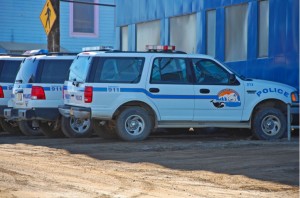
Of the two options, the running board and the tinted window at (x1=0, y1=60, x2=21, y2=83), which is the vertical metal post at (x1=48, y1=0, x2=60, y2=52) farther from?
the running board

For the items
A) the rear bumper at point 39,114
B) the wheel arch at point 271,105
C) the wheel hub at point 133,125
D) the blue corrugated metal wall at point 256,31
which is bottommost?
the wheel hub at point 133,125

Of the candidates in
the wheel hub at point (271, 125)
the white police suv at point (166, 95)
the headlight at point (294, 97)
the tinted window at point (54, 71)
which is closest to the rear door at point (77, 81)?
the white police suv at point (166, 95)

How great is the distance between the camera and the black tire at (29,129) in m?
18.1

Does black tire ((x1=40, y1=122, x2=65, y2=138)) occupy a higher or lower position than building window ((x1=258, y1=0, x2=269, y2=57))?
lower

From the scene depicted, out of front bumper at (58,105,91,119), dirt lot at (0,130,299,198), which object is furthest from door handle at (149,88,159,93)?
front bumper at (58,105,91,119)

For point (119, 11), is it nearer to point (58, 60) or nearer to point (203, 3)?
point (203, 3)

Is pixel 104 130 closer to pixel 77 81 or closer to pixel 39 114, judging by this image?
pixel 77 81

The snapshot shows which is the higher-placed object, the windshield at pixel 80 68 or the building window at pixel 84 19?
the building window at pixel 84 19

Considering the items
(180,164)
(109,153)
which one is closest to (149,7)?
(109,153)

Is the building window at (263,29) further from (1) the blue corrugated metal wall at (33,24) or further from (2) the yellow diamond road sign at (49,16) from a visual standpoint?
(1) the blue corrugated metal wall at (33,24)

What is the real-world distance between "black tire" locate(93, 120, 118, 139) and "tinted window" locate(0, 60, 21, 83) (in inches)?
125

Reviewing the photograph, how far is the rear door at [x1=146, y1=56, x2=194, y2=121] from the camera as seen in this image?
628 inches

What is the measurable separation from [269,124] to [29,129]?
5427 millimetres

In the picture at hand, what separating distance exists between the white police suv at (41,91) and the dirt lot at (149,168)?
694 millimetres
